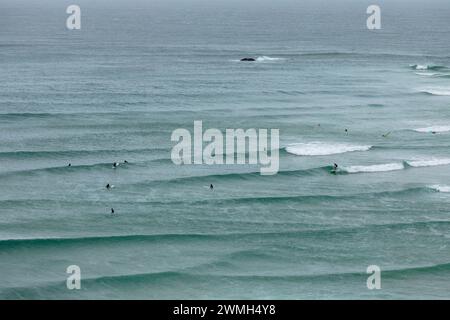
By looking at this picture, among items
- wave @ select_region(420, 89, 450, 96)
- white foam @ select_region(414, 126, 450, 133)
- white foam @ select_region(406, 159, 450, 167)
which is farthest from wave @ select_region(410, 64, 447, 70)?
white foam @ select_region(406, 159, 450, 167)

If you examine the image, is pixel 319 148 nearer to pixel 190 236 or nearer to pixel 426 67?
pixel 190 236

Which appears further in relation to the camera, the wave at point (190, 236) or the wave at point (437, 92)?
the wave at point (437, 92)

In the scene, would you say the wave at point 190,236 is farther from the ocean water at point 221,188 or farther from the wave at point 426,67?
the wave at point 426,67

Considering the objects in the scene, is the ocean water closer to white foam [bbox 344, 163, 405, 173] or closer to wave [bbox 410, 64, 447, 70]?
white foam [bbox 344, 163, 405, 173]

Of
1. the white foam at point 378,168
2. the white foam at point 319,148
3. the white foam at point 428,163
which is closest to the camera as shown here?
the white foam at point 378,168

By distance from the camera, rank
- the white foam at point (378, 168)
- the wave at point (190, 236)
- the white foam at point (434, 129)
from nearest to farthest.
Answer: the wave at point (190, 236) → the white foam at point (378, 168) → the white foam at point (434, 129)

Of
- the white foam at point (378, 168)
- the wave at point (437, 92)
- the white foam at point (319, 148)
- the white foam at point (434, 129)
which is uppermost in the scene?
the wave at point (437, 92)

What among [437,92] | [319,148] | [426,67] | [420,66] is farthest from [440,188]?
[420,66]

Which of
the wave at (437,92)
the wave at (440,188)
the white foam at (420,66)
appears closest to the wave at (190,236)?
the wave at (440,188)
